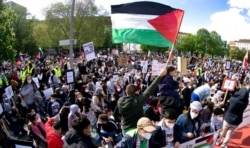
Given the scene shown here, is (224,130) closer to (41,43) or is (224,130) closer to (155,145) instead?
(155,145)

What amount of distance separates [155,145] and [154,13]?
3.24 metres

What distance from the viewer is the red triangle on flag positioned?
20.6 ft

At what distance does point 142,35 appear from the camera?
6.54 metres

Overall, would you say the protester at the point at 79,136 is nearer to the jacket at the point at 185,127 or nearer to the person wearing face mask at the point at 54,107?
the jacket at the point at 185,127

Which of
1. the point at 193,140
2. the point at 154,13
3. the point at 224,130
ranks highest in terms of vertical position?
the point at 154,13

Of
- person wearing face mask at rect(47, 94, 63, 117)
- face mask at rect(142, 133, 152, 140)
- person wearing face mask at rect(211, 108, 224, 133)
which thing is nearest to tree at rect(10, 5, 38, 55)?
person wearing face mask at rect(47, 94, 63, 117)

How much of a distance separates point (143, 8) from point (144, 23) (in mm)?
318

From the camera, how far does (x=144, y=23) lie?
257 inches

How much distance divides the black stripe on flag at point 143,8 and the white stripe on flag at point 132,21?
0.08 meters

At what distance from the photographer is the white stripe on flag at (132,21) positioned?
21.4ft

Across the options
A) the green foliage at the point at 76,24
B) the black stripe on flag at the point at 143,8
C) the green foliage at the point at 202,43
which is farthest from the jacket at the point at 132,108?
the green foliage at the point at 202,43

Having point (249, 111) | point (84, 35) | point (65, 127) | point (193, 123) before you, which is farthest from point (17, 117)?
point (84, 35)

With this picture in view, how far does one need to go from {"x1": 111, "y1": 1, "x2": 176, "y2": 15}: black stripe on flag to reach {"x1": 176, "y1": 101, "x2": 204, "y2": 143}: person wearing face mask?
7.58ft

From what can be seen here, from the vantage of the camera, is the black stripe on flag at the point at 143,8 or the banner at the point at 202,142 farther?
the black stripe on flag at the point at 143,8
